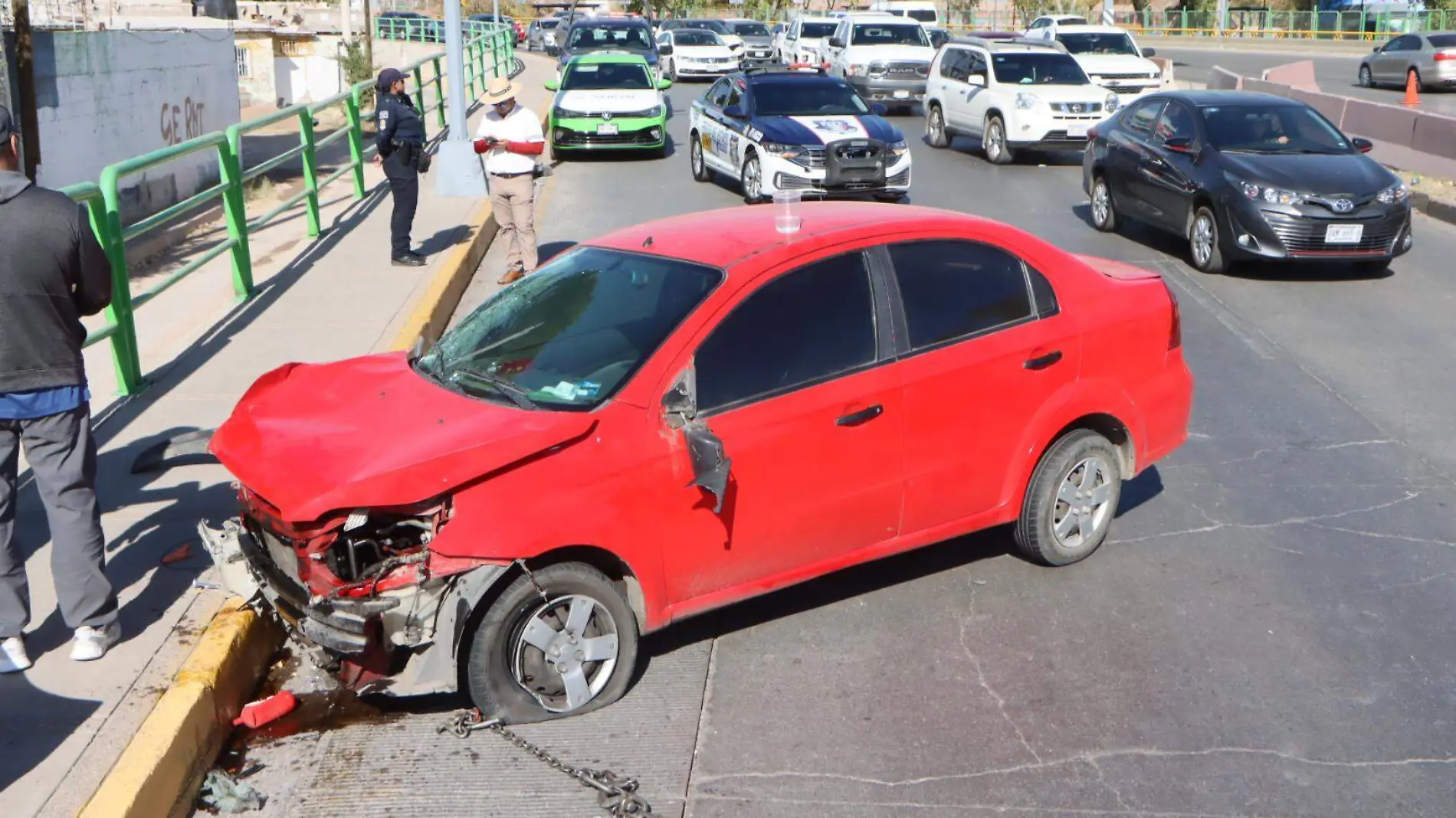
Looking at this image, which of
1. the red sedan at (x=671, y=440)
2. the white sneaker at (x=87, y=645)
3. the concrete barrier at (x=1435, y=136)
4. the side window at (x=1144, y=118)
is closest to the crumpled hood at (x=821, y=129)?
the side window at (x=1144, y=118)

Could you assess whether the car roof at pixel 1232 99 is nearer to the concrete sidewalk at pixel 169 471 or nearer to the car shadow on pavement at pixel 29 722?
the concrete sidewalk at pixel 169 471

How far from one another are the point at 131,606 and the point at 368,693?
4.43 ft

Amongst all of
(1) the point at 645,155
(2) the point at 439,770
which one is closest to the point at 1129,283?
(2) the point at 439,770

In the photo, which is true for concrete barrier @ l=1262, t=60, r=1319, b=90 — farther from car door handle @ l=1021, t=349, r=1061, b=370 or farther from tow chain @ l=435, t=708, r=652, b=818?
tow chain @ l=435, t=708, r=652, b=818

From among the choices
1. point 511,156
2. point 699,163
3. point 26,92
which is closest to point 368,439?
point 511,156

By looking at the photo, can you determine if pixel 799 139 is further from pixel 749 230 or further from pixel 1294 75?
pixel 1294 75

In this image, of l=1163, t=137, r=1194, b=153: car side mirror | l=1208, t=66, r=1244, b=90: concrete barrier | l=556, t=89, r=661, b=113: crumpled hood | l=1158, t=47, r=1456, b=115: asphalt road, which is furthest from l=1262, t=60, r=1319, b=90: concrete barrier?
l=1163, t=137, r=1194, b=153: car side mirror

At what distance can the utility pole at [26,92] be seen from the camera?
1564 centimetres

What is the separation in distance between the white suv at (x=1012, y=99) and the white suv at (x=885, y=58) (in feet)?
18.3

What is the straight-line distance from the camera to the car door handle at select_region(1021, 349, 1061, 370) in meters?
6.11

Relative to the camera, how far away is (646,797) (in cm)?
468

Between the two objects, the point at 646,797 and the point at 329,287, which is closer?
the point at 646,797

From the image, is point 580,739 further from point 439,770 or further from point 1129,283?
point 1129,283

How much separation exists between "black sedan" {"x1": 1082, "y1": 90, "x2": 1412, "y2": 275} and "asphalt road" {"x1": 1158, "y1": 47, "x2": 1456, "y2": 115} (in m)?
19.3
